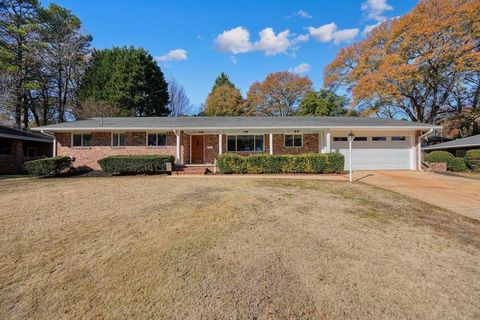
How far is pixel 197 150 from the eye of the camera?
1631 centimetres

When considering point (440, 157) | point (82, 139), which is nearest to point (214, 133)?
point (82, 139)

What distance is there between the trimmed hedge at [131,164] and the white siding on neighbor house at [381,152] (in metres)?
10.6

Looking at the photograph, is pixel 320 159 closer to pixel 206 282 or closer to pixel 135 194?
pixel 135 194

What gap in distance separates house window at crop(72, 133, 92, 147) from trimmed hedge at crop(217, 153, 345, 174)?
28.6 ft

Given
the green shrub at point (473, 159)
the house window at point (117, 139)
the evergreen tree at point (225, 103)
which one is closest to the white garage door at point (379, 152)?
the green shrub at point (473, 159)

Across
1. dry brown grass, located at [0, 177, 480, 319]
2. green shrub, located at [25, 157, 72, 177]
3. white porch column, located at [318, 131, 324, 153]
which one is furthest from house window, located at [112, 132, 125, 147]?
white porch column, located at [318, 131, 324, 153]

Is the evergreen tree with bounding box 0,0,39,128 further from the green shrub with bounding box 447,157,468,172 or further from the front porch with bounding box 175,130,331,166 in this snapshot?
the green shrub with bounding box 447,157,468,172

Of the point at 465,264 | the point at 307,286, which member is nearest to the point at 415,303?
the point at 307,286

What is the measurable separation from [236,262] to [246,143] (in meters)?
12.9

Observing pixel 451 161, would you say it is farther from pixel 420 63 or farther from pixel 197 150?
pixel 197 150

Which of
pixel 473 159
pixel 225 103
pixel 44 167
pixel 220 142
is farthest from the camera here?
pixel 225 103

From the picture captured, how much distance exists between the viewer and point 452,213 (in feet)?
19.3

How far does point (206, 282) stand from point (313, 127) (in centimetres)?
1301

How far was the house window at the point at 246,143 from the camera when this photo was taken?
1591 centimetres
